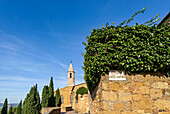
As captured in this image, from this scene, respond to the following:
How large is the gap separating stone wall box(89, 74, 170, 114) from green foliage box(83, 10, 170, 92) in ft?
0.91

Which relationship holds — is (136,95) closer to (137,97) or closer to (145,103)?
(137,97)

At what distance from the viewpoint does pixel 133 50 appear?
12.1 ft

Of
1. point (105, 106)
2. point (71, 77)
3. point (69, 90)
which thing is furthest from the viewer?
point (71, 77)

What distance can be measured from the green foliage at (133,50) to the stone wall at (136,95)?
278 mm

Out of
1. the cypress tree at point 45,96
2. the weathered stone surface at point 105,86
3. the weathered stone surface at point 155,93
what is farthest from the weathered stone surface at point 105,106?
the cypress tree at point 45,96

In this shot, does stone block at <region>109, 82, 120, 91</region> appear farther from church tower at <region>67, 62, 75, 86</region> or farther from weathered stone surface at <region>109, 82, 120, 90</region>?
church tower at <region>67, 62, 75, 86</region>

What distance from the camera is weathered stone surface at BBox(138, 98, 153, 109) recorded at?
3533 mm

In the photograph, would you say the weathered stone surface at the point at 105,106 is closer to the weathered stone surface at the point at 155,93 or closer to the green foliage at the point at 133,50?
the green foliage at the point at 133,50

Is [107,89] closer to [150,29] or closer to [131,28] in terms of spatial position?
[131,28]

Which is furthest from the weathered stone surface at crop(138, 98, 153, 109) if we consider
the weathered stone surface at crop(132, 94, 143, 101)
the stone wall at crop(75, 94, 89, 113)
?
the stone wall at crop(75, 94, 89, 113)

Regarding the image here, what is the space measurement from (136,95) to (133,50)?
131 cm

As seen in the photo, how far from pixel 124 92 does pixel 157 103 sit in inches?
39.3

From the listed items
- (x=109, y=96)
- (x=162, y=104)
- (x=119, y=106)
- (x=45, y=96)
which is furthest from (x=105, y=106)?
(x=45, y=96)

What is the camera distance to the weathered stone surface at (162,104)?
11.7 ft
